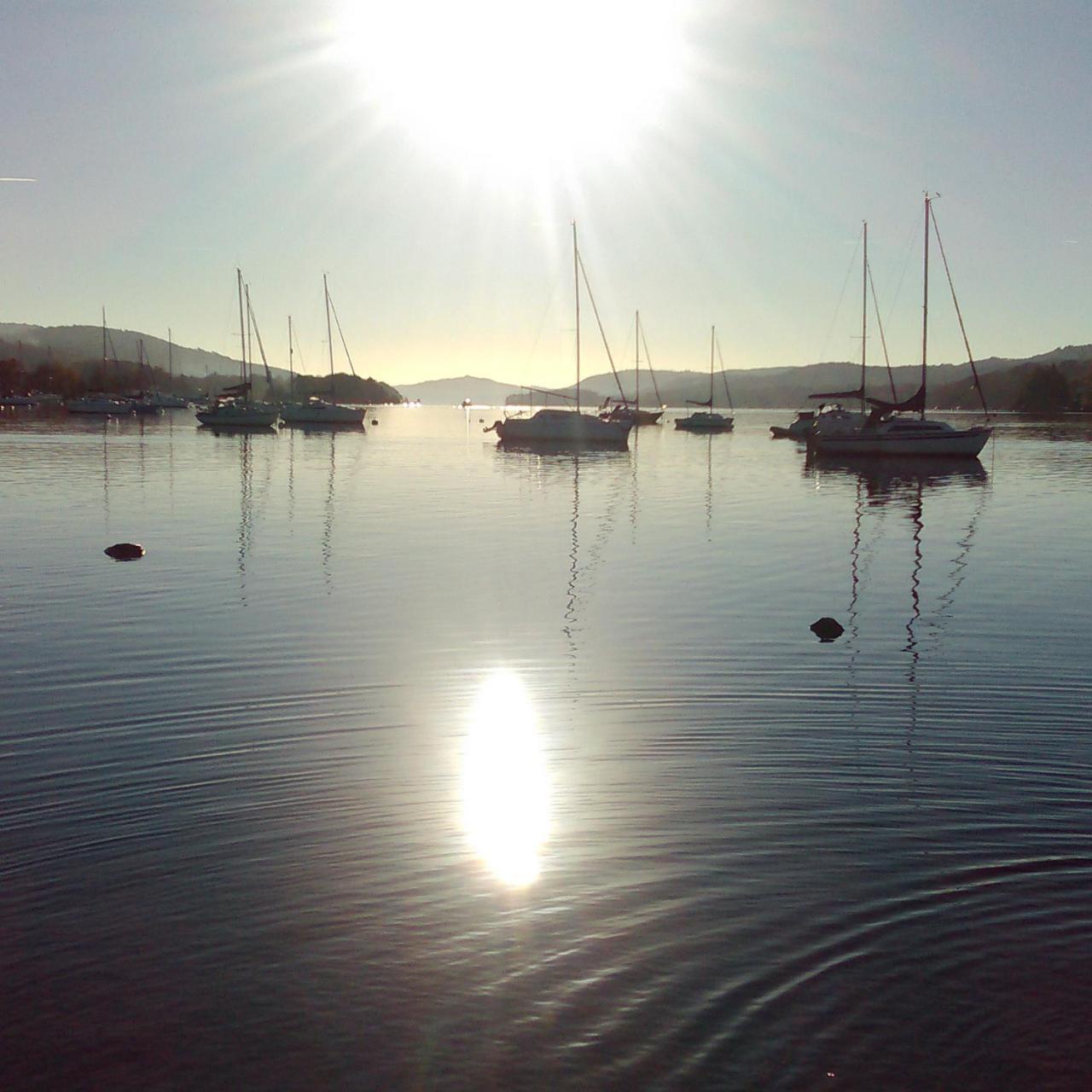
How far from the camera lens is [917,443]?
78000mm

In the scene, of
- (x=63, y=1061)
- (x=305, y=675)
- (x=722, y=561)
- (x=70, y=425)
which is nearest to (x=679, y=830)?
(x=63, y=1061)

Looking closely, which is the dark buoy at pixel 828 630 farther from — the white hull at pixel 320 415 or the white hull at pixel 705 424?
the white hull at pixel 705 424

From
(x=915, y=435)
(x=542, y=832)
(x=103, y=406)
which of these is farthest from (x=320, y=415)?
(x=542, y=832)

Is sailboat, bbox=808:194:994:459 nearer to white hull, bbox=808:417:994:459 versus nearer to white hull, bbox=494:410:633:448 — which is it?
white hull, bbox=808:417:994:459

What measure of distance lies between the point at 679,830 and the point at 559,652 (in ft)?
27.5

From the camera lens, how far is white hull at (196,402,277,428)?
128625mm

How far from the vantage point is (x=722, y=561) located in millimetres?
30328

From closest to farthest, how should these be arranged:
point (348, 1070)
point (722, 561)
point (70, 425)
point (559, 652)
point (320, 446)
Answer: point (348, 1070) → point (559, 652) → point (722, 561) → point (320, 446) → point (70, 425)

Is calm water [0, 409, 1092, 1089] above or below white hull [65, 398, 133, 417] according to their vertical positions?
below

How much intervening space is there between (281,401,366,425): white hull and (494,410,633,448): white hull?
42.3 metres

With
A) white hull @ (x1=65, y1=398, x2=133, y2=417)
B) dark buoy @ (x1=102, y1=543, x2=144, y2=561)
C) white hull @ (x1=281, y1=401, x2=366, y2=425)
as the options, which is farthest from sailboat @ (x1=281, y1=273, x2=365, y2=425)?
dark buoy @ (x1=102, y1=543, x2=144, y2=561)

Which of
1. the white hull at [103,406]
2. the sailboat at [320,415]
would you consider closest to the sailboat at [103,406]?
the white hull at [103,406]

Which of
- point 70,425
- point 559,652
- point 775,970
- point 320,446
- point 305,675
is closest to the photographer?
point 775,970

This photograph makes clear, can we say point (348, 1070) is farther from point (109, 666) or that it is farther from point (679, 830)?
point (109, 666)
